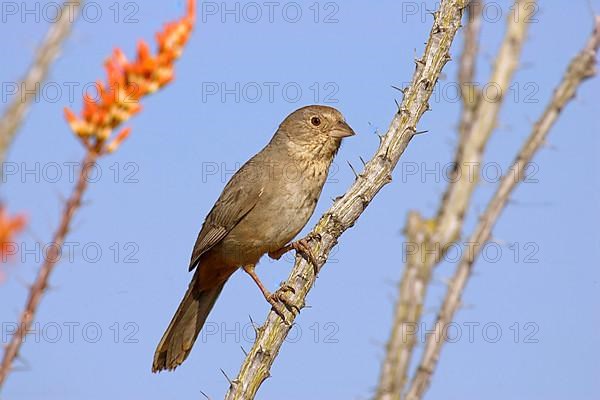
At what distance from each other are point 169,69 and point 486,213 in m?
0.98

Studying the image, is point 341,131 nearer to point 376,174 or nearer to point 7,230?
point 376,174

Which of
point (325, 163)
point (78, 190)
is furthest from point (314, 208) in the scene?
point (78, 190)

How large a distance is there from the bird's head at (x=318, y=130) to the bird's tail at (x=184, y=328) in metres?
1.58

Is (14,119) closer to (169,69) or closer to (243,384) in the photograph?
(169,69)

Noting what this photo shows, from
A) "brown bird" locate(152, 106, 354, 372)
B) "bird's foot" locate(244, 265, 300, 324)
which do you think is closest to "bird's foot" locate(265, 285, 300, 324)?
"bird's foot" locate(244, 265, 300, 324)

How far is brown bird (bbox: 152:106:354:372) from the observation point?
7121mm

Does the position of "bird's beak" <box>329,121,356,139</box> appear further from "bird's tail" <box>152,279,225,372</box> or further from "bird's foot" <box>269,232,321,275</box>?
"bird's tail" <box>152,279,225,372</box>

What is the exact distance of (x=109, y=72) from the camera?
1447 millimetres

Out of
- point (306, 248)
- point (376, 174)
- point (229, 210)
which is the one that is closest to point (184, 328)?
point (229, 210)

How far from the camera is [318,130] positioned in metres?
7.41

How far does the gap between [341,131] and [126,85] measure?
19.3 ft

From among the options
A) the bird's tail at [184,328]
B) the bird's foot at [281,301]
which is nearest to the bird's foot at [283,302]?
the bird's foot at [281,301]

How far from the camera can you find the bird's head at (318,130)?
7.34 metres

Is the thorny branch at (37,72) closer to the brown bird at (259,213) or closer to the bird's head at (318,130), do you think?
the brown bird at (259,213)
